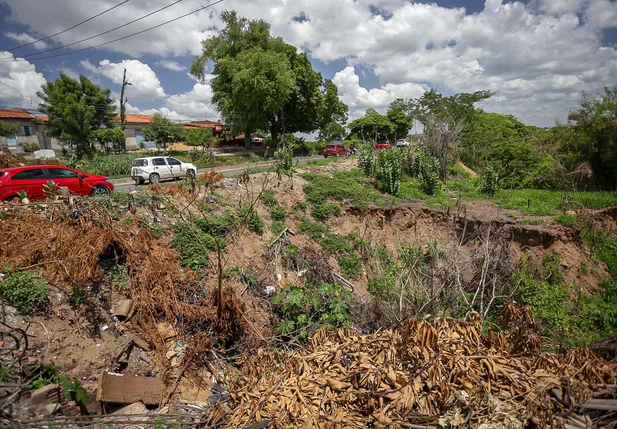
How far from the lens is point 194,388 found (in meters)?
5.40

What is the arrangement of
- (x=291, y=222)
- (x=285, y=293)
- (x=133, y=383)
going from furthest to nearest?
(x=291, y=222)
(x=285, y=293)
(x=133, y=383)

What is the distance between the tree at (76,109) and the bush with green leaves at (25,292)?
66.3 feet

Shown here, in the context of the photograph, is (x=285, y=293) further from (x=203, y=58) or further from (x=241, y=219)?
(x=203, y=58)

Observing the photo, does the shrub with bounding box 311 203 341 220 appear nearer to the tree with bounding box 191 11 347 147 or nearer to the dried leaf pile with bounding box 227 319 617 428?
the dried leaf pile with bounding box 227 319 617 428

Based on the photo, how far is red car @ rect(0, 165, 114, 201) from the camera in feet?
29.0

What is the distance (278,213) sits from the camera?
11.0 m

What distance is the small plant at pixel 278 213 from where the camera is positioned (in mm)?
10959

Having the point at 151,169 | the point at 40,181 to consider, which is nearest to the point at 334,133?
the point at 151,169

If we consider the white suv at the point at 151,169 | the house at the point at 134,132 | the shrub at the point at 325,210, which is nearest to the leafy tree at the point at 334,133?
the house at the point at 134,132

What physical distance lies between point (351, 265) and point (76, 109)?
21080mm

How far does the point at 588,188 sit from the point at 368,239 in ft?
33.4

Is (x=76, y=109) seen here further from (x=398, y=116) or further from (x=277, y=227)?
(x=398, y=116)

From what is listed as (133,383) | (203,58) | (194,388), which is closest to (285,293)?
(194,388)

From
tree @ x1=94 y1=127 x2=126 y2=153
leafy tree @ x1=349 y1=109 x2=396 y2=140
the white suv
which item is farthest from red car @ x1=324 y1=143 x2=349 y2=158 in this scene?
tree @ x1=94 y1=127 x2=126 y2=153
